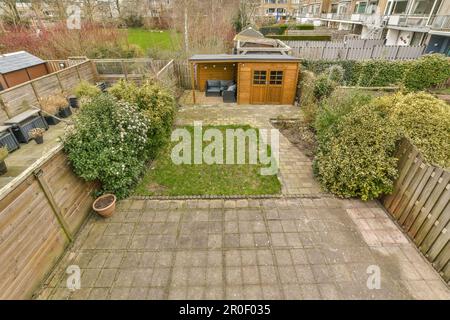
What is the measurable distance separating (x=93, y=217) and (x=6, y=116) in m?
6.50

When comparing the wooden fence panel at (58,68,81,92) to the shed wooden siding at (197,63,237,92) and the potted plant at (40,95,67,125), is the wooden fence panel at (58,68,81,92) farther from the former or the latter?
the shed wooden siding at (197,63,237,92)

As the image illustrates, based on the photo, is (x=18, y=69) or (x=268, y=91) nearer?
(x=268, y=91)

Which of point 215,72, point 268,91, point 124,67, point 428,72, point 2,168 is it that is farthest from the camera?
point 124,67

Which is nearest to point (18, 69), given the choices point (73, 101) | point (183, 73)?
point (73, 101)

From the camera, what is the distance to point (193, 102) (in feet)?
36.6

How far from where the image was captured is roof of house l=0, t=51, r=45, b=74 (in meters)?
10.2

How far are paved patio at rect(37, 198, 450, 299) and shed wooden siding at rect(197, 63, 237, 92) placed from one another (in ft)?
29.1

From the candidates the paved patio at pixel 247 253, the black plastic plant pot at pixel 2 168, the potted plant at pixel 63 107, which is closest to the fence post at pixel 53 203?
the paved patio at pixel 247 253

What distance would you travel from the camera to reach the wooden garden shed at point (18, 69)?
32.9ft

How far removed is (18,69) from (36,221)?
36.9 feet

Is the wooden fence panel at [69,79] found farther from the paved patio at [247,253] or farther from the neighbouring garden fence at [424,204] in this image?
the neighbouring garden fence at [424,204]

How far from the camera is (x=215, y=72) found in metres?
12.1

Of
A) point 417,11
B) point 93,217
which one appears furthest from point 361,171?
point 417,11

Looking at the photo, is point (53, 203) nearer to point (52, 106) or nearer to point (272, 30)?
point (52, 106)
